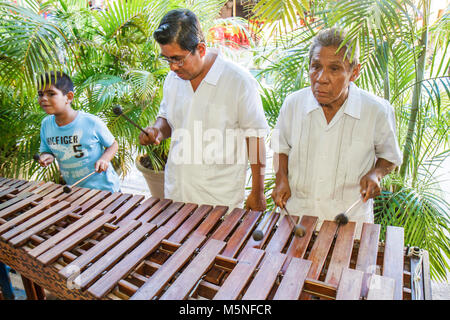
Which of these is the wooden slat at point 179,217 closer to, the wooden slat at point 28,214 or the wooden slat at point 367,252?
the wooden slat at point 28,214

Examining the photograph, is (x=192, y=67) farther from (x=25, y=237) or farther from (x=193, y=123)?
(x=25, y=237)

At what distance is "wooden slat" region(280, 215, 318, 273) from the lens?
1369 mm

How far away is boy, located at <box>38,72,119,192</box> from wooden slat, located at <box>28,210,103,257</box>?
0.68 m

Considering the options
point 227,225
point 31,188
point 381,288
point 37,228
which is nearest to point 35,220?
point 37,228

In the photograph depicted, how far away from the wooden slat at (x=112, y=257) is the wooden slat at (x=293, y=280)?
0.71m

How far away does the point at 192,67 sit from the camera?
1796 mm

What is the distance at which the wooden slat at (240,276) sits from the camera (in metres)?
1.17

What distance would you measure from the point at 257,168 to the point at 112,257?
3.20ft

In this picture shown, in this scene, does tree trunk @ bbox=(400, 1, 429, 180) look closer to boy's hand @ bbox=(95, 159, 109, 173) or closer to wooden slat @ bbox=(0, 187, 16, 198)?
boy's hand @ bbox=(95, 159, 109, 173)

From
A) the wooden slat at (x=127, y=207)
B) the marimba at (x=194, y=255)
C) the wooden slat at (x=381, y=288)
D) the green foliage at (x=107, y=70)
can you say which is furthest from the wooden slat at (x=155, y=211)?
the green foliage at (x=107, y=70)

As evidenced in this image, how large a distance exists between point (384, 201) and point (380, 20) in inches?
55.9

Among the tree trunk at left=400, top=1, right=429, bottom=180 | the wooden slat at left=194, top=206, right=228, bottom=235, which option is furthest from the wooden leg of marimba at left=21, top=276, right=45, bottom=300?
the tree trunk at left=400, top=1, right=429, bottom=180

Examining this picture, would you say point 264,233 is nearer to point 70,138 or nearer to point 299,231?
point 299,231

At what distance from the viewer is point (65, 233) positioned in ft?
5.32
